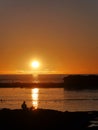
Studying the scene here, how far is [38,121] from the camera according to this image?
3416cm

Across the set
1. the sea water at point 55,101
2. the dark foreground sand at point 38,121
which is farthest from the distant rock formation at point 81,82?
the dark foreground sand at point 38,121

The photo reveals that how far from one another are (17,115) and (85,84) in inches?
4210

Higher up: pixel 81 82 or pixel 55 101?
pixel 81 82

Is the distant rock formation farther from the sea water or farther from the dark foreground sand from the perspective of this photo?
the dark foreground sand

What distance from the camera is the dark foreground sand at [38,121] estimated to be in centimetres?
3262

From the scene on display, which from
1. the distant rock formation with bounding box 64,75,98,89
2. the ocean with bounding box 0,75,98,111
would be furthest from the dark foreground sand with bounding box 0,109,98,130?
the distant rock formation with bounding box 64,75,98,89

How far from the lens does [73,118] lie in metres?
37.6

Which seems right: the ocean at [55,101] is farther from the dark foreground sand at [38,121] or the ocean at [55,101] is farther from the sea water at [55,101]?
the dark foreground sand at [38,121]

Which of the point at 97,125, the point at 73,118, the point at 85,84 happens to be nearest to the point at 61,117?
the point at 73,118

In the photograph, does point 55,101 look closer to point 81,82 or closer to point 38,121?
point 38,121

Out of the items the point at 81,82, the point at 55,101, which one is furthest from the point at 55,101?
the point at 81,82

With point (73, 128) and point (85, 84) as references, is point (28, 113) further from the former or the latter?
point (85, 84)

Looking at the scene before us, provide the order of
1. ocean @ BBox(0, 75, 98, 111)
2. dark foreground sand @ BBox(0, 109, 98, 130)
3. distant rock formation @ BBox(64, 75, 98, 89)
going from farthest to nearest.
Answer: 1. distant rock formation @ BBox(64, 75, 98, 89)
2. ocean @ BBox(0, 75, 98, 111)
3. dark foreground sand @ BBox(0, 109, 98, 130)

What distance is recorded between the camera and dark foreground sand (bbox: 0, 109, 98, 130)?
1284 inches
